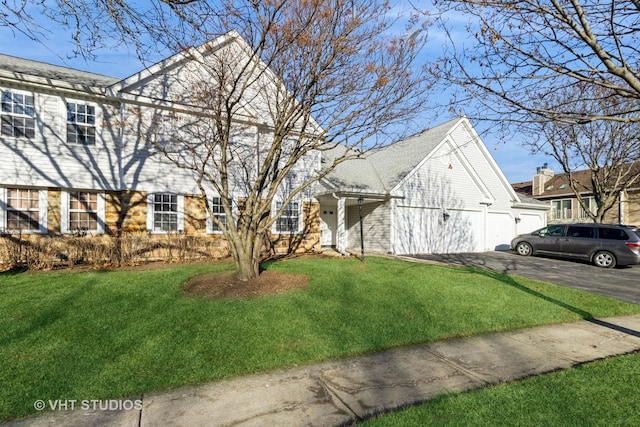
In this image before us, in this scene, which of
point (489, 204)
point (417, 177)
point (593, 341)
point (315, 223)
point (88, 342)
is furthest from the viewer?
point (489, 204)

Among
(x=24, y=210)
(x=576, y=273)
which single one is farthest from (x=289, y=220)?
(x=576, y=273)

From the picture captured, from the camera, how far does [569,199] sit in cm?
3158

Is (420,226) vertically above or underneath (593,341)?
above

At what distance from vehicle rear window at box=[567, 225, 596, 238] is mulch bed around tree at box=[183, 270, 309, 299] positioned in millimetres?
12653

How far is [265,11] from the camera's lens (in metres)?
7.14

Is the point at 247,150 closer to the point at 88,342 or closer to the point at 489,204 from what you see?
the point at 88,342

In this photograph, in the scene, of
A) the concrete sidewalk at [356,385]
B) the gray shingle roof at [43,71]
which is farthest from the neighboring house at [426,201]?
the concrete sidewalk at [356,385]

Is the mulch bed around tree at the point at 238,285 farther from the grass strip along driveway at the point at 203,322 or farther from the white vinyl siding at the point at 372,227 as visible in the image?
the white vinyl siding at the point at 372,227

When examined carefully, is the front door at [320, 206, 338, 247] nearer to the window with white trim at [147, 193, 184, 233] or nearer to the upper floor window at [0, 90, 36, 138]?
the window with white trim at [147, 193, 184, 233]

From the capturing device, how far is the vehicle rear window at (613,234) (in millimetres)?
13297

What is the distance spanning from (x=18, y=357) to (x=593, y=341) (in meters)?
8.24

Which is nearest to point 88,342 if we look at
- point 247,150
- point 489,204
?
point 247,150

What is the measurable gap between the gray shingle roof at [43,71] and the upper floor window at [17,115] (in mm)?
769

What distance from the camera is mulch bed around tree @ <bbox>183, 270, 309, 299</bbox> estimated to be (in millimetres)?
7301
